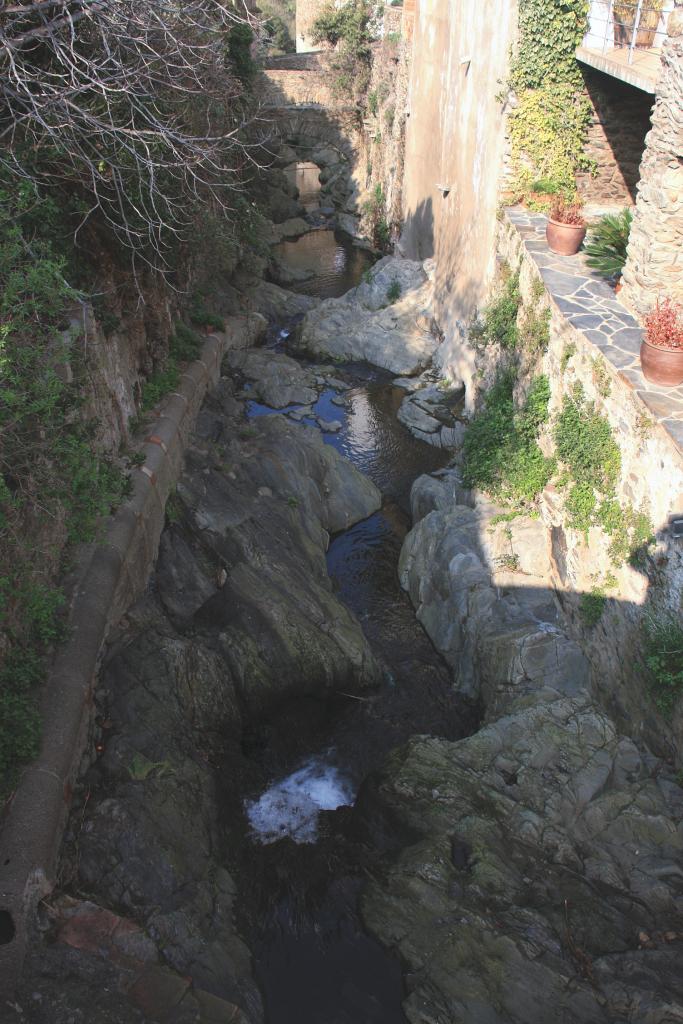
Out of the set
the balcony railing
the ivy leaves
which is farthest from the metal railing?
the ivy leaves

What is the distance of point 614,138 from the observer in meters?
11.6

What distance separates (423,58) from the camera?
1753cm

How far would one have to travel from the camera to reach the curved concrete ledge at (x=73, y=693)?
4530 millimetres

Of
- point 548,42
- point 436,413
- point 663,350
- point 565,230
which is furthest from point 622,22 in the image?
point 436,413

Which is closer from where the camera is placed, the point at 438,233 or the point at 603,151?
the point at 603,151

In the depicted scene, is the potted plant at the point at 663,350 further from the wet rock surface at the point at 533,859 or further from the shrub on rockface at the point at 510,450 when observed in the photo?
the wet rock surface at the point at 533,859

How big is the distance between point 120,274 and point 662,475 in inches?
249

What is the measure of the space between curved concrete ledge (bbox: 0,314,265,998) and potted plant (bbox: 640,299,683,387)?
531cm

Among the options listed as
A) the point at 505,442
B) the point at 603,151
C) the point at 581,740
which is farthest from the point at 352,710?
the point at 603,151

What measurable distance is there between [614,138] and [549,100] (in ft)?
4.07

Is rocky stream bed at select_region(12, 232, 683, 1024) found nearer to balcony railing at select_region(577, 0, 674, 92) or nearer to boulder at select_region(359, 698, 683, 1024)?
boulder at select_region(359, 698, 683, 1024)

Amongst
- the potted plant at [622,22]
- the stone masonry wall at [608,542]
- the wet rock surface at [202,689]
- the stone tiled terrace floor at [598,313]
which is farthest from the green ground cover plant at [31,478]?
the potted plant at [622,22]

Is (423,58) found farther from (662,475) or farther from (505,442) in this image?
(662,475)

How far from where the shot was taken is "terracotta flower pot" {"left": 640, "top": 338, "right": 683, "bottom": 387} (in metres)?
7.21
